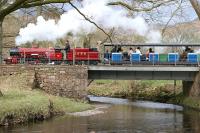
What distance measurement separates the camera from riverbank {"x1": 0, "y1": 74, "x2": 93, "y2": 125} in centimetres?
2800

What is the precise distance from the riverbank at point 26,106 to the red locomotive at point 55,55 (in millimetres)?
6607

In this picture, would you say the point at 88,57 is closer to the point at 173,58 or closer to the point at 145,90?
the point at 173,58

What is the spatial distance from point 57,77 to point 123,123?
38.3ft

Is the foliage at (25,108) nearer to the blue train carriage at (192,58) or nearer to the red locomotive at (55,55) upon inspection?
the red locomotive at (55,55)

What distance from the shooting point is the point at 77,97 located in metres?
42.0

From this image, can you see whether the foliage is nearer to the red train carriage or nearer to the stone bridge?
the stone bridge

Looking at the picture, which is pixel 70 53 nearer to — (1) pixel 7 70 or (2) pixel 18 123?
(1) pixel 7 70

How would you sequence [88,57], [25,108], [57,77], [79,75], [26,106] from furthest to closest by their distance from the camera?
1. [88,57]
2. [79,75]
3. [57,77]
4. [26,106]
5. [25,108]

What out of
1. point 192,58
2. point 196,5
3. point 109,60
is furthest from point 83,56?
point 196,5

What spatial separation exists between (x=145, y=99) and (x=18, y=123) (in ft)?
88.4

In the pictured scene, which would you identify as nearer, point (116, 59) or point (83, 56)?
point (116, 59)

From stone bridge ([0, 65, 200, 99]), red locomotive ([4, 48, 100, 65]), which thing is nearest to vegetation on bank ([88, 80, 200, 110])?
stone bridge ([0, 65, 200, 99])

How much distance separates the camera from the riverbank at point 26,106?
28.0 metres

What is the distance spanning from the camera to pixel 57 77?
136 feet
